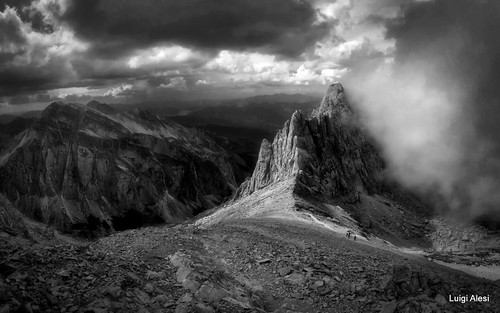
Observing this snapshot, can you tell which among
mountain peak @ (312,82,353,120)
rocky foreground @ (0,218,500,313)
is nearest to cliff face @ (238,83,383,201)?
mountain peak @ (312,82,353,120)

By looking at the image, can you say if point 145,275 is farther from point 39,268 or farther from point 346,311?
point 346,311

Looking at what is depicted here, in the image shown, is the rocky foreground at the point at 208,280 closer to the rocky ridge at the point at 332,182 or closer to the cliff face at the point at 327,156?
the rocky ridge at the point at 332,182

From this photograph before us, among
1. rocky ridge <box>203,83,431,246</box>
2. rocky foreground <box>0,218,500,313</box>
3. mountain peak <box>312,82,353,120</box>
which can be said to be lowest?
rocky ridge <box>203,83,431,246</box>

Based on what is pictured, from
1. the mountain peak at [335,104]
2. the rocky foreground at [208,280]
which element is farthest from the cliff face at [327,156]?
the rocky foreground at [208,280]

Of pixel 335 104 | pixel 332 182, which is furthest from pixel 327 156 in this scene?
pixel 335 104

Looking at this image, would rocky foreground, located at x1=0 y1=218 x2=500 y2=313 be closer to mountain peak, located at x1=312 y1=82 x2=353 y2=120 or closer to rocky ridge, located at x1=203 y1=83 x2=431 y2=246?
rocky ridge, located at x1=203 y1=83 x2=431 y2=246

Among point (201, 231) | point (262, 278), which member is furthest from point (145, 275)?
point (201, 231)
